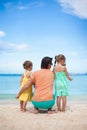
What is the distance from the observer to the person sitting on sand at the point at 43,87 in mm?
3893

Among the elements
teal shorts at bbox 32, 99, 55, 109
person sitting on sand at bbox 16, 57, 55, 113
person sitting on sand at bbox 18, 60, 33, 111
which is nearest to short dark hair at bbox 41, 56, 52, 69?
person sitting on sand at bbox 16, 57, 55, 113

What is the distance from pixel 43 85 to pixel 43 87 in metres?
0.02

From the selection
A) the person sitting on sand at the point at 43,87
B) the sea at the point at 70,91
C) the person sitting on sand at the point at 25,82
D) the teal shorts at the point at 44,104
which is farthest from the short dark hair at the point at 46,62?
A: the sea at the point at 70,91

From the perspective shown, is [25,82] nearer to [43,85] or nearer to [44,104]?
[43,85]

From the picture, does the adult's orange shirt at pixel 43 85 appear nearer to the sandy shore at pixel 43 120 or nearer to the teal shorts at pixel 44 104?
the teal shorts at pixel 44 104

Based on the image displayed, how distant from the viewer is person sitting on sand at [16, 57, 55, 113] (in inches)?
153

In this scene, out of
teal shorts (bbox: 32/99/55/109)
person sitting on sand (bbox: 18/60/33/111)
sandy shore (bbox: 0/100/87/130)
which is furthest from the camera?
person sitting on sand (bbox: 18/60/33/111)

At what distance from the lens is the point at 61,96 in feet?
13.4

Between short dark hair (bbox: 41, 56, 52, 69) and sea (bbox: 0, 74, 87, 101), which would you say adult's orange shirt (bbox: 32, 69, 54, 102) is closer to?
short dark hair (bbox: 41, 56, 52, 69)

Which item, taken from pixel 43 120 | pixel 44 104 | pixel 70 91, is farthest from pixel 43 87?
pixel 70 91

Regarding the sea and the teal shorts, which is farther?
the sea

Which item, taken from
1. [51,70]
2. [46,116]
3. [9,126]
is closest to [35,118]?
[46,116]

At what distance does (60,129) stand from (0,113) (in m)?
0.94

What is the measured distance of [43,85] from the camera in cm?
394
